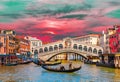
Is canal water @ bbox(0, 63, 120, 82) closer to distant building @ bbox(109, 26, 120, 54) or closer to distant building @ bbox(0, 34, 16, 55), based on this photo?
distant building @ bbox(0, 34, 16, 55)

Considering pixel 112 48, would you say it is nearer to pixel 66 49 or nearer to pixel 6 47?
pixel 66 49

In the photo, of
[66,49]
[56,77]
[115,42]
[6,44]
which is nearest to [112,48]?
[115,42]

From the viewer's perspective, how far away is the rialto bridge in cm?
5191

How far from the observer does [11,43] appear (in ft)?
145

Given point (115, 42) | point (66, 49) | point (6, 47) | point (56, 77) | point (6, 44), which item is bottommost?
point (66, 49)

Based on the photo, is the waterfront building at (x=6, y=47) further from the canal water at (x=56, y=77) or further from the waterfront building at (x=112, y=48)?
the canal water at (x=56, y=77)

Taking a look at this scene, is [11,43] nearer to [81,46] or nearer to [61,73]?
[81,46]

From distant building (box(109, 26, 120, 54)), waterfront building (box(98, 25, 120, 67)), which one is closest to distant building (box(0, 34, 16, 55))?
waterfront building (box(98, 25, 120, 67))

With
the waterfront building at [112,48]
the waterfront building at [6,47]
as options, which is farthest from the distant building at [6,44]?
the waterfront building at [112,48]

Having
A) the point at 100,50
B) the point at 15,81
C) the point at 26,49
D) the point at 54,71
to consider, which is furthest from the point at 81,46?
the point at 15,81

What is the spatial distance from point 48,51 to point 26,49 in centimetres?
779

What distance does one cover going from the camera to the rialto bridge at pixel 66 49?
2044 inches

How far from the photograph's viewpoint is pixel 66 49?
52188 millimetres

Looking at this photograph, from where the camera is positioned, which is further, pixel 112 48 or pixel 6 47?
pixel 112 48
